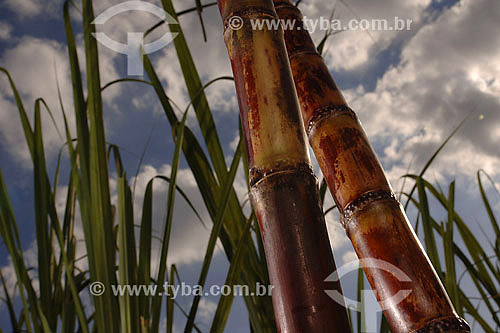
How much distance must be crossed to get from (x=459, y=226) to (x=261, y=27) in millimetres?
836

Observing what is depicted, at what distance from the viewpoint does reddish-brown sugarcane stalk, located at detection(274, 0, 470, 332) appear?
0.34m

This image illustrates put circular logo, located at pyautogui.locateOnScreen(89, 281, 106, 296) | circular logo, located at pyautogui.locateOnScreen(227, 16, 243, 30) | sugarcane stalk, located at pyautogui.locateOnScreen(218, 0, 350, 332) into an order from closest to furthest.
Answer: sugarcane stalk, located at pyautogui.locateOnScreen(218, 0, 350, 332)
circular logo, located at pyautogui.locateOnScreen(227, 16, 243, 30)
circular logo, located at pyautogui.locateOnScreen(89, 281, 106, 296)

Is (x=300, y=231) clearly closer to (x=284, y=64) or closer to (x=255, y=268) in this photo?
(x=284, y=64)

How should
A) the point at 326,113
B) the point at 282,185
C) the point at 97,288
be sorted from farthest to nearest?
the point at 97,288 → the point at 326,113 → the point at 282,185

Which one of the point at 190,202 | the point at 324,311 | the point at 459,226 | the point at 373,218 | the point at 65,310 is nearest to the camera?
the point at 324,311

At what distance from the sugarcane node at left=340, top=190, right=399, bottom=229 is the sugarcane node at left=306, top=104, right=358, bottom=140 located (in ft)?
0.28

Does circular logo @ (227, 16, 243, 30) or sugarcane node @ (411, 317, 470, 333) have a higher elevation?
circular logo @ (227, 16, 243, 30)

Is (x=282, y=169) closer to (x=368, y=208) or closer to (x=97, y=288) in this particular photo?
(x=368, y=208)

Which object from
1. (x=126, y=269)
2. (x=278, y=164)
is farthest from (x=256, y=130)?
(x=126, y=269)

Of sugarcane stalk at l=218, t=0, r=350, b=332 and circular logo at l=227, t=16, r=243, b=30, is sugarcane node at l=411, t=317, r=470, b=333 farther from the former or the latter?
circular logo at l=227, t=16, r=243, b=30

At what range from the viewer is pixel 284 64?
0.36m

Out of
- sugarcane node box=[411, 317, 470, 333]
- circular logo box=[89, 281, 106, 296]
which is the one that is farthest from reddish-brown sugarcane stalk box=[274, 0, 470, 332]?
circular logo box=[89, 281, 106, 296]

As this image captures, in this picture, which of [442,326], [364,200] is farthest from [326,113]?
[442,326]

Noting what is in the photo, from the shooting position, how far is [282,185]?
0.31m
